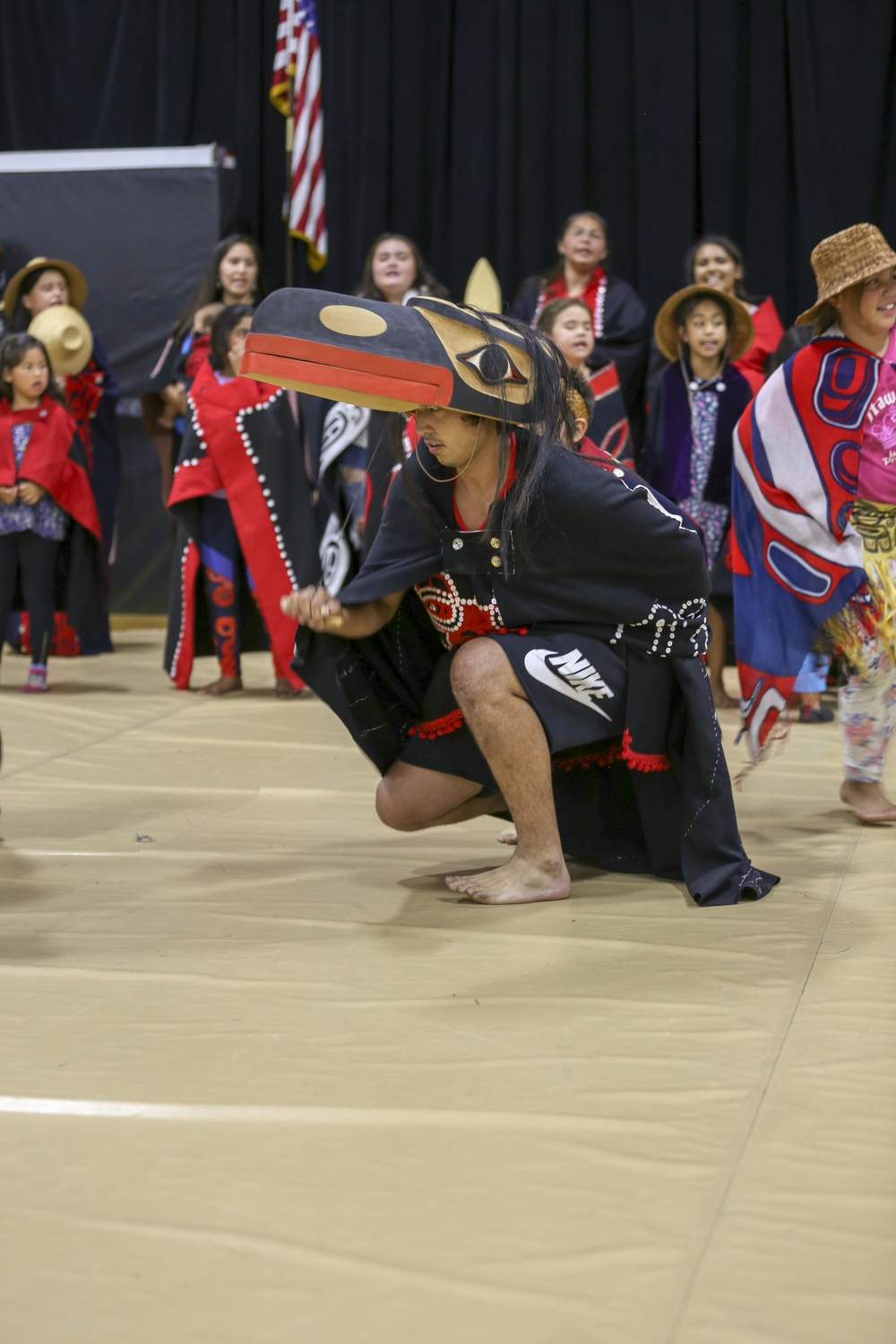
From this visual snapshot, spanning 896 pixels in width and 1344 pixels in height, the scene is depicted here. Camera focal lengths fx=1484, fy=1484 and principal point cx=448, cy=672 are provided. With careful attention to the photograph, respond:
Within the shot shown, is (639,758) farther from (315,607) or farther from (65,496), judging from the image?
(65,496)

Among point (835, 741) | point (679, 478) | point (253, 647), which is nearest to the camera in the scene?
point (835, 741)

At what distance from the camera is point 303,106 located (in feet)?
21.9

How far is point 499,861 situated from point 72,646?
11.2ft

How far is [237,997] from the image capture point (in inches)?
84.7

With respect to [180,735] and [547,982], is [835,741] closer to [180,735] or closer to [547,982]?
[180,735]

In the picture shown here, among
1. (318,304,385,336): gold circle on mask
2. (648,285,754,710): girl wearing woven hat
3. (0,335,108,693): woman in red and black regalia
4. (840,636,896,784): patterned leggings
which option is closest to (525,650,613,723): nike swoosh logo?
(318,304,385,336): gold circle on mask

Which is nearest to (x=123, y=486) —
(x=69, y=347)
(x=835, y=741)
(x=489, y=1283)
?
(x=69, y=347)

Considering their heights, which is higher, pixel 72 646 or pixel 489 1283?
pixel 489 1283

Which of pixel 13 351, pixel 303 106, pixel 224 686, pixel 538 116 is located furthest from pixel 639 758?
pixel 303 106

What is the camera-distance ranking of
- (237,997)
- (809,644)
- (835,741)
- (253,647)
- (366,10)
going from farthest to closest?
(366,10) → (253,647) → (835,741) → (809,644) → (237,997)

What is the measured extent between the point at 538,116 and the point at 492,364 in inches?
178

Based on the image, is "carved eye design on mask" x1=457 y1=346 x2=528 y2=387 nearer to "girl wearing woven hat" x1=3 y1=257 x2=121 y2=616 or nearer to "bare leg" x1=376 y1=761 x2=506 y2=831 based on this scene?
"bare leg" x1=376 y1=761 x2=506 y2=831

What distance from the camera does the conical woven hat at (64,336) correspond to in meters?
5.82

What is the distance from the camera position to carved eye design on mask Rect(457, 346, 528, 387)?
8.13 ft
